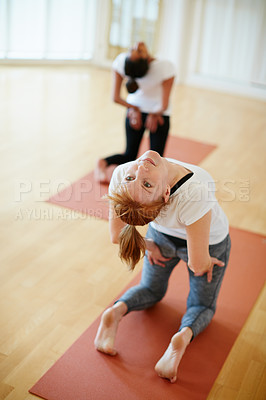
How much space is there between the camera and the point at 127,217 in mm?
1616

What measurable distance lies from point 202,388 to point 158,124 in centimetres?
202

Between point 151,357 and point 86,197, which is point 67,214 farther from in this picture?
point 151,357

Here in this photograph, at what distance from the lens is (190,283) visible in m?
2.02

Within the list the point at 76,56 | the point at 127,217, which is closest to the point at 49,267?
the point at 127,217

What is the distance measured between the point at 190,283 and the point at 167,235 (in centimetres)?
25

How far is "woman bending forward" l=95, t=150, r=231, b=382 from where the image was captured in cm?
160

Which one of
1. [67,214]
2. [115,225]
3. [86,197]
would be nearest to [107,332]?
[115,225]

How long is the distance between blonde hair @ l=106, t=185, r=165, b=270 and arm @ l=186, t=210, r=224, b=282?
0.46 feet

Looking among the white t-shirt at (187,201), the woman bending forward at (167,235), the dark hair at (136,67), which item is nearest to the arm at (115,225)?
the woman bending forward at (167,235)

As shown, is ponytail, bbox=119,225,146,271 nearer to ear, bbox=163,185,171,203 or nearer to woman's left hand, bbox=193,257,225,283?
ear, bbox=163,185,171,203

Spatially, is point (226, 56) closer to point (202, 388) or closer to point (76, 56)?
point (76, 56)

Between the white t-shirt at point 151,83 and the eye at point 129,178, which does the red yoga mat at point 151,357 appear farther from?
the white t-shirt at point 151,83


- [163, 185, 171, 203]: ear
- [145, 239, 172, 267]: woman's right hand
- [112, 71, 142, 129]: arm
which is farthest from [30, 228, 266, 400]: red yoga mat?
[112, 71, 142, 129]: arm

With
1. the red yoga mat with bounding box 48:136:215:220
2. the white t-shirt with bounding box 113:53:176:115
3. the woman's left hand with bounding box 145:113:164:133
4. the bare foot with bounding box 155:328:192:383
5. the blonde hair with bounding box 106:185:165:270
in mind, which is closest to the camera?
the blonde hair with bounding box 106:185:165:270
